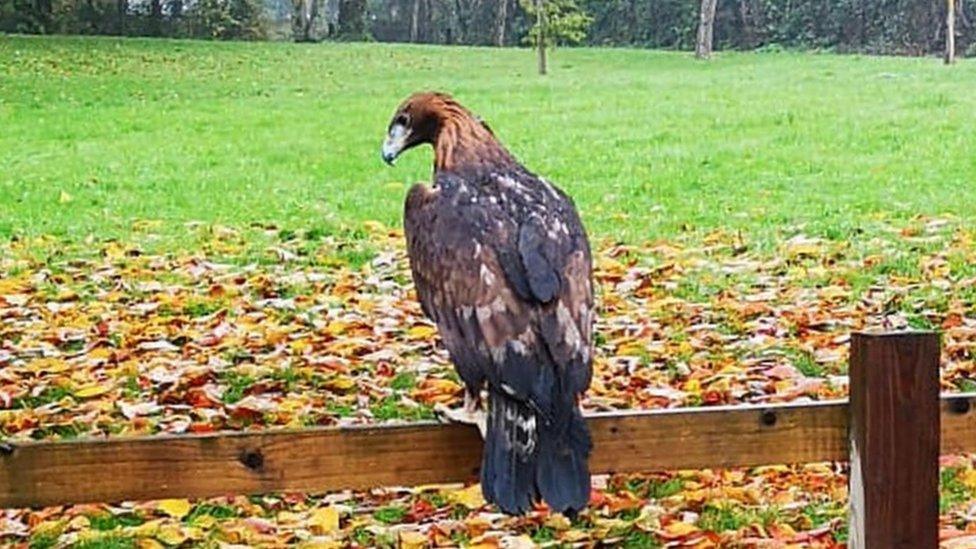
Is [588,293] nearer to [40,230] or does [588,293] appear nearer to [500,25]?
[40,230]

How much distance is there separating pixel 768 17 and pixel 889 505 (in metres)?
50.3

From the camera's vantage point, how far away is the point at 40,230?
12.7 metres

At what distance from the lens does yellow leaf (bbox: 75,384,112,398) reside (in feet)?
22.7

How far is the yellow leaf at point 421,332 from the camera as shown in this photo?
319 inches

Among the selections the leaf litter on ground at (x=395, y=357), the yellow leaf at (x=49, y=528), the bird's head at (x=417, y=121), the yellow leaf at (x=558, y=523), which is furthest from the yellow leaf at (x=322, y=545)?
the bird's head at (x=417, y=121)

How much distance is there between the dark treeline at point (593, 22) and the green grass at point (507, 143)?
9920 mm

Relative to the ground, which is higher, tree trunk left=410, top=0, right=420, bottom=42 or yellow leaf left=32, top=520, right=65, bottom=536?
tree trunk left=410, top=0, right=420, bottom=42

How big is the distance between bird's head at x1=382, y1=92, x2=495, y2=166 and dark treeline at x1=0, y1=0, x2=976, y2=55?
42.0 metres

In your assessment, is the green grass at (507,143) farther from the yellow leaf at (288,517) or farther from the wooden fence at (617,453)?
the wooden fence at (617,453)

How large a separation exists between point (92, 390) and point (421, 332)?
1.87 metres

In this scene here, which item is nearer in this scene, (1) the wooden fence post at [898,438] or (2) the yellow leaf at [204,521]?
(1) the wooden fence post at [898,438]

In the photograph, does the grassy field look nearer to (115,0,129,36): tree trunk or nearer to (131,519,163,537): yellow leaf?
(131,519,163,537): yellow leaf

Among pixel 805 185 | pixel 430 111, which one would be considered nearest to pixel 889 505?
pixel 430 111

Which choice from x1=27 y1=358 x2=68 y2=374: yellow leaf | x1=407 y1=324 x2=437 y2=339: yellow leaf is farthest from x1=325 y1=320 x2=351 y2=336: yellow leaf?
x1=27 y1=358 x2=68 y2=374: yellow leaf
